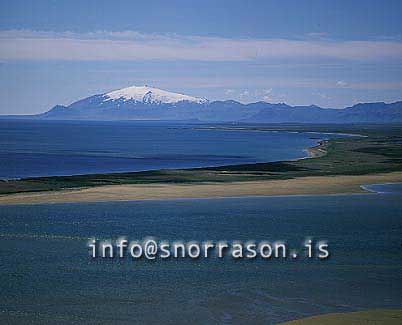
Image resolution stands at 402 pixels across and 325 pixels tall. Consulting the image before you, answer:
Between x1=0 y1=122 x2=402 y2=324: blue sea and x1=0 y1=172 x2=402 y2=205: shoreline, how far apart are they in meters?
2.46

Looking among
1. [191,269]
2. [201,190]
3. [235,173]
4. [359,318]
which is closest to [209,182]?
[201,190]

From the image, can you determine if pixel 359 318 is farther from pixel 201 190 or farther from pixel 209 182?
pixel 209 182

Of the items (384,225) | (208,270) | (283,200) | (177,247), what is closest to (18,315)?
(208,270)

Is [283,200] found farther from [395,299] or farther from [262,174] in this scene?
[395,299]

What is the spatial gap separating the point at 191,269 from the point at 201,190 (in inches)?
750

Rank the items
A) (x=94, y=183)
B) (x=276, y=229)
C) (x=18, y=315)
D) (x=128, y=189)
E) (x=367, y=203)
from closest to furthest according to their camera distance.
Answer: (x=18, y=315)
(x=276, y=229)
(x=367, y=203)
(x=128, y=189)
(x=94, y=183)

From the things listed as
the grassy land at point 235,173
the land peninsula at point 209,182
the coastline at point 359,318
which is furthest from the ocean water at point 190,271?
the grassy land at point 235,173

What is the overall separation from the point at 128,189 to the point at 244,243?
16.2 meters

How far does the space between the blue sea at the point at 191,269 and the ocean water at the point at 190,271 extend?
4cm

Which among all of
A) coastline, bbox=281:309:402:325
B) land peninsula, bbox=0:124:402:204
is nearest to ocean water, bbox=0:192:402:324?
coastline, bbox=281:309:402:325

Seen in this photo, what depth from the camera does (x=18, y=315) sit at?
15758 millimetres

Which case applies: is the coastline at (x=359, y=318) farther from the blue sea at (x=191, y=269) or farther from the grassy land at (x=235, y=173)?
the grassy land at (x=235, y=173)

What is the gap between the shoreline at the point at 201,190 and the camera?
115ft

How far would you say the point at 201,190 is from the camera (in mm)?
39094
